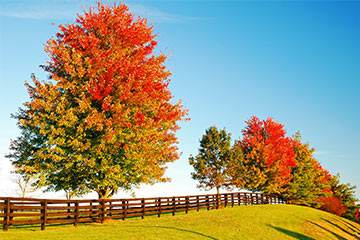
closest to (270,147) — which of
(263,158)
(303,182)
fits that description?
(263,158)

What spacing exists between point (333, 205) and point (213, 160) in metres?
40.1

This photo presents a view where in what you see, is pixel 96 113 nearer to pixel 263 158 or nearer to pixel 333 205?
pixel 263 158

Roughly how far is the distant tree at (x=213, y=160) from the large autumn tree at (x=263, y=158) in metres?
1.44

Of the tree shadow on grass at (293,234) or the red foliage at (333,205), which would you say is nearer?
the tree shadow on grass at (293,234)

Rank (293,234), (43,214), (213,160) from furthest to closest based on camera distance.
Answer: (213,160)
(293,234)
(43,214)

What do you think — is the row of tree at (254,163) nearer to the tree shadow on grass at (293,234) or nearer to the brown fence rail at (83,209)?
the brown fence rail at (83,209)

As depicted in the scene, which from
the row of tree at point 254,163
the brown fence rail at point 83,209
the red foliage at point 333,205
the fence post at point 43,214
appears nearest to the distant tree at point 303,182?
the row of tree at point 254,163

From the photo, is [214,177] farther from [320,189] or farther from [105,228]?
[320,189]

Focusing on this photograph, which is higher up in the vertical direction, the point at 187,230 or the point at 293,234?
the point at 187,230

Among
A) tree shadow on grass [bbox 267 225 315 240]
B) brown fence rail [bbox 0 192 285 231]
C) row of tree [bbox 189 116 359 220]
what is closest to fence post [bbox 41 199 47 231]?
brown fence rail [bbox 0 192 285 231]

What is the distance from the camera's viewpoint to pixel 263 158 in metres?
42.3

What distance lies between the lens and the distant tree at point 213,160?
1597 inches

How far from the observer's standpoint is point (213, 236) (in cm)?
1716

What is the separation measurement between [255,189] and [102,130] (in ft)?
100
